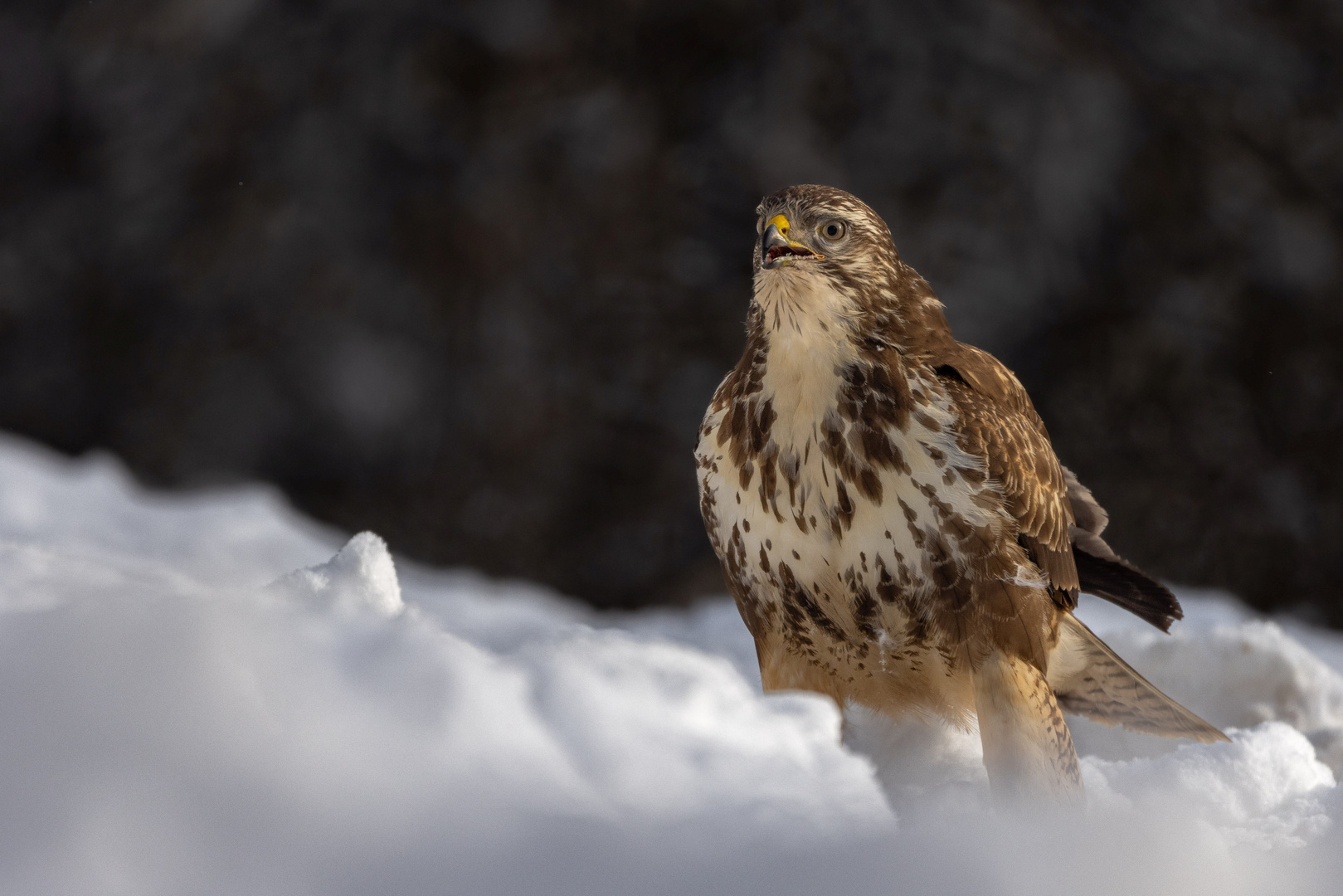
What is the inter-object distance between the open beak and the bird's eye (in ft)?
0.12

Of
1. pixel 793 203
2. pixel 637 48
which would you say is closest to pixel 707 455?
pixel 793 203

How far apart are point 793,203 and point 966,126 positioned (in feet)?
5.50

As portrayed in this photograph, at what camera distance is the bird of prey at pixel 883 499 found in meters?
1.42

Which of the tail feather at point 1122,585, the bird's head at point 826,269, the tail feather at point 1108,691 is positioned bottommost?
the tail feather at point 1108,691

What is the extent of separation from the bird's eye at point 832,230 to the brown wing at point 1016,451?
0.23 metres

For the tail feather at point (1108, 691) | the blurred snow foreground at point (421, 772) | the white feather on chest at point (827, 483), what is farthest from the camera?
the tail feather at point (1108, 691)

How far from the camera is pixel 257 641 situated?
74 centimetres

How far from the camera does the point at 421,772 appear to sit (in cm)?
73

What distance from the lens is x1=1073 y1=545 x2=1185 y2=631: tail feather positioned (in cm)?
181

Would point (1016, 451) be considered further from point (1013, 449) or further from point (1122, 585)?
point (1122, 585)

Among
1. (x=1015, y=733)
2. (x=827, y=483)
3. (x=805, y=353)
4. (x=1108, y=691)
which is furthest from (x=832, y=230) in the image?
(x=1108, y=691)

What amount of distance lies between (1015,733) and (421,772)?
1.05 metres

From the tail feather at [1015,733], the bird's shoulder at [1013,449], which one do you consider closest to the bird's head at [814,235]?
the bird's shoulder at [1013,449]

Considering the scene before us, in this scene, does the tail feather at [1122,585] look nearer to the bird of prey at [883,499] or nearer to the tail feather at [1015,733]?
the bird of prey at [883,499]
